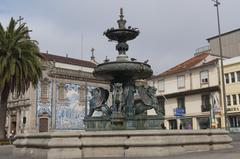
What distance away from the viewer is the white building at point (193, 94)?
4362 cm

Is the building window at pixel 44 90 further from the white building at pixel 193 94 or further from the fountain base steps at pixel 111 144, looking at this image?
the fountain base steps at pixel 111 144

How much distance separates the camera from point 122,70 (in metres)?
13.8

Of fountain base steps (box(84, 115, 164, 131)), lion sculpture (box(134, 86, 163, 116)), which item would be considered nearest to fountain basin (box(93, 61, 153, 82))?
lion sculpture (box(134, 86, 163, 116))

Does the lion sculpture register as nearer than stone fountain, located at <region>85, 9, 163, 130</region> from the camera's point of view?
No

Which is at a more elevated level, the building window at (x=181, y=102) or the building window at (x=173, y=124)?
the building window at (x=181, y=102)

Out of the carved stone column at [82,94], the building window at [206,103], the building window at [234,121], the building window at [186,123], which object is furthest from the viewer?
the carved stone column at [82,94]

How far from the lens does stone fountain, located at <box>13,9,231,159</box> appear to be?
10.6 m

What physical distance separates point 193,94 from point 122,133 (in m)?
37.0

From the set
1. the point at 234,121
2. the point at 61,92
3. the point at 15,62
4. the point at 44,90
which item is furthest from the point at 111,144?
the point at 61,92

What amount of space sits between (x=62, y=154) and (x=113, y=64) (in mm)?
4569

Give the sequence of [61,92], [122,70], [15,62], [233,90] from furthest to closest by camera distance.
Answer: [61,92]
[233,90]
[15,62]
[122,70]

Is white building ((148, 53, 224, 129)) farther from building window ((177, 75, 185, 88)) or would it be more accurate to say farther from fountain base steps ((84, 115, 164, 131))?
fountain base steps ((84, 115, 164, 131))

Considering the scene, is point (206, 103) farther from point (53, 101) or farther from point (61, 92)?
point (53, 101)


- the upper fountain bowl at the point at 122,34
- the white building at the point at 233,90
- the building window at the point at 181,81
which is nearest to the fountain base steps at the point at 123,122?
the upper fountain bowl at the point at 122,34
